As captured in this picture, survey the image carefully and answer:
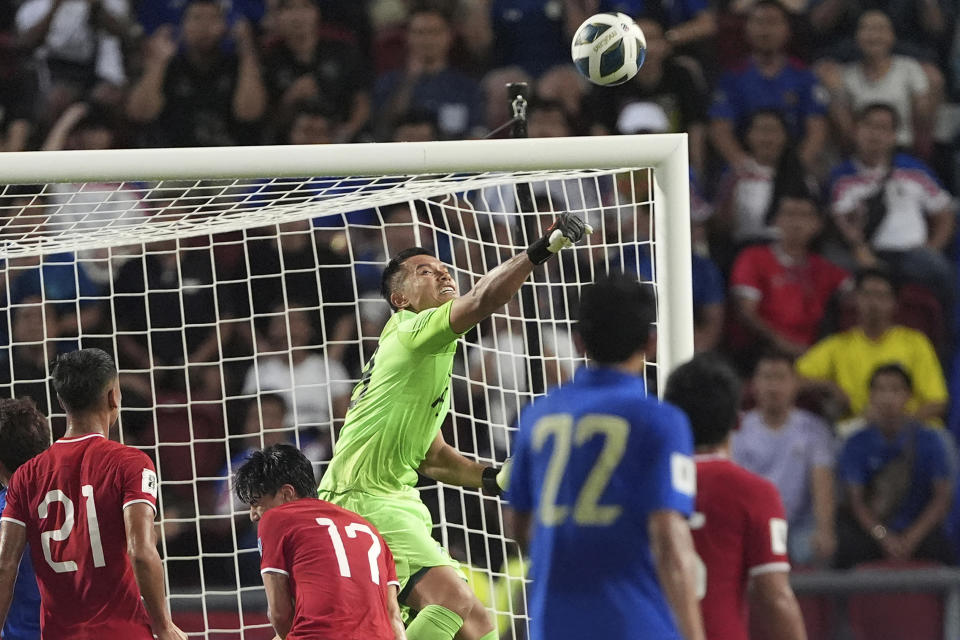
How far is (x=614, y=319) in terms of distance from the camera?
384cm

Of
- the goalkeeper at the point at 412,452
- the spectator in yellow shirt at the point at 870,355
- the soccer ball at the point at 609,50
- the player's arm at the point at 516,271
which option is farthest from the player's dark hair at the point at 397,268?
the spectator in yellow shirt at the point at 870,355

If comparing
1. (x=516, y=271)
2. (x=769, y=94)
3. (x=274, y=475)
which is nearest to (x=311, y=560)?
(x=274, y=475)

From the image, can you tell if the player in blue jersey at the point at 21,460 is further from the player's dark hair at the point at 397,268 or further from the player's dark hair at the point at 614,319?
the player's dark hair at the point at 614,319

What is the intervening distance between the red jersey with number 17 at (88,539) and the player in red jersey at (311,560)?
38 centimetres

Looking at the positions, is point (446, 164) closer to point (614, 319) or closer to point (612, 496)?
point (614, 319)

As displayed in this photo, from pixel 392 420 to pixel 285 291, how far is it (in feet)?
6.96

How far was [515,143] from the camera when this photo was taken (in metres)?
5.54

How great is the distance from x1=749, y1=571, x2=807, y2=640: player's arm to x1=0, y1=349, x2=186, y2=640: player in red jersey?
1.87 meters

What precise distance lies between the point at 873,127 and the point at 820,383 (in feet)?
5.46

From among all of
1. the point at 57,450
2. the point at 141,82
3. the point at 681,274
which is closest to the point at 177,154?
the point at 57,450

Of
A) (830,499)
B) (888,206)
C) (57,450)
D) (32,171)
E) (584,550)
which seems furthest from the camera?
(888,206)

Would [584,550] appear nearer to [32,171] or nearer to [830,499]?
[32,171]

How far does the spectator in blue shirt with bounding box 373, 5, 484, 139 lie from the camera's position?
931 cm

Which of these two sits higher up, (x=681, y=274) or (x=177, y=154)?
(x=177, y=154)
